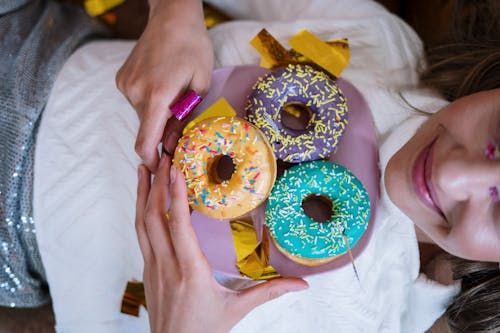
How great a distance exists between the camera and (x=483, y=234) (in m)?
0.79

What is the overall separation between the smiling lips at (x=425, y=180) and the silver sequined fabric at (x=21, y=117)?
0.94 metres

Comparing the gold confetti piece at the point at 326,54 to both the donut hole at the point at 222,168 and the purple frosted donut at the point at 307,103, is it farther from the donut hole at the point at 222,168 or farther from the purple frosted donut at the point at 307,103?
the donut hole at the point at 222,168

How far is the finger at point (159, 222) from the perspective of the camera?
0.87 meters

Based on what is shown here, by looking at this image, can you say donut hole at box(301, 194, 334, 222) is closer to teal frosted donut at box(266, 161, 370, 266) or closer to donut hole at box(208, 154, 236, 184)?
teal frosted donut at box(266, 161, 370, 266)

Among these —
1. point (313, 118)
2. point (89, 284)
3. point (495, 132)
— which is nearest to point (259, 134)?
point (313, 118)

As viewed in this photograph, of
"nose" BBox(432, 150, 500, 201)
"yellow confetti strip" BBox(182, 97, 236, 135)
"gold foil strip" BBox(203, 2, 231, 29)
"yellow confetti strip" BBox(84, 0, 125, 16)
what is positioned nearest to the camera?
"nose" BBox(432, 150, 500, 201)

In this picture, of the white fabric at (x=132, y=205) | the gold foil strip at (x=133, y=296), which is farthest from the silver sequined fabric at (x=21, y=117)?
the gold foil strip at (x=133, y=296)

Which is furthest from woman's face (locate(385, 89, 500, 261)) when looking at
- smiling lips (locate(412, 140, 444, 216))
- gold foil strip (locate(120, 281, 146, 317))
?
gold foil strip (locate(120, 281, 146, 317))

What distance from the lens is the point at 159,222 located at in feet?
2.87

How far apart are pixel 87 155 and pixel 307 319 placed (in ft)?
2.37

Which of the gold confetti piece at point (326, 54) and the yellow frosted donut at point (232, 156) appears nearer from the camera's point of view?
the yellow frosted donut at point (232, 156)

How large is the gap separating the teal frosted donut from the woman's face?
15 cm

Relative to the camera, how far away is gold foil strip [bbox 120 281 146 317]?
1.16m

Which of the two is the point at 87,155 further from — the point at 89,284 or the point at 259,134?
the point at 259,134
